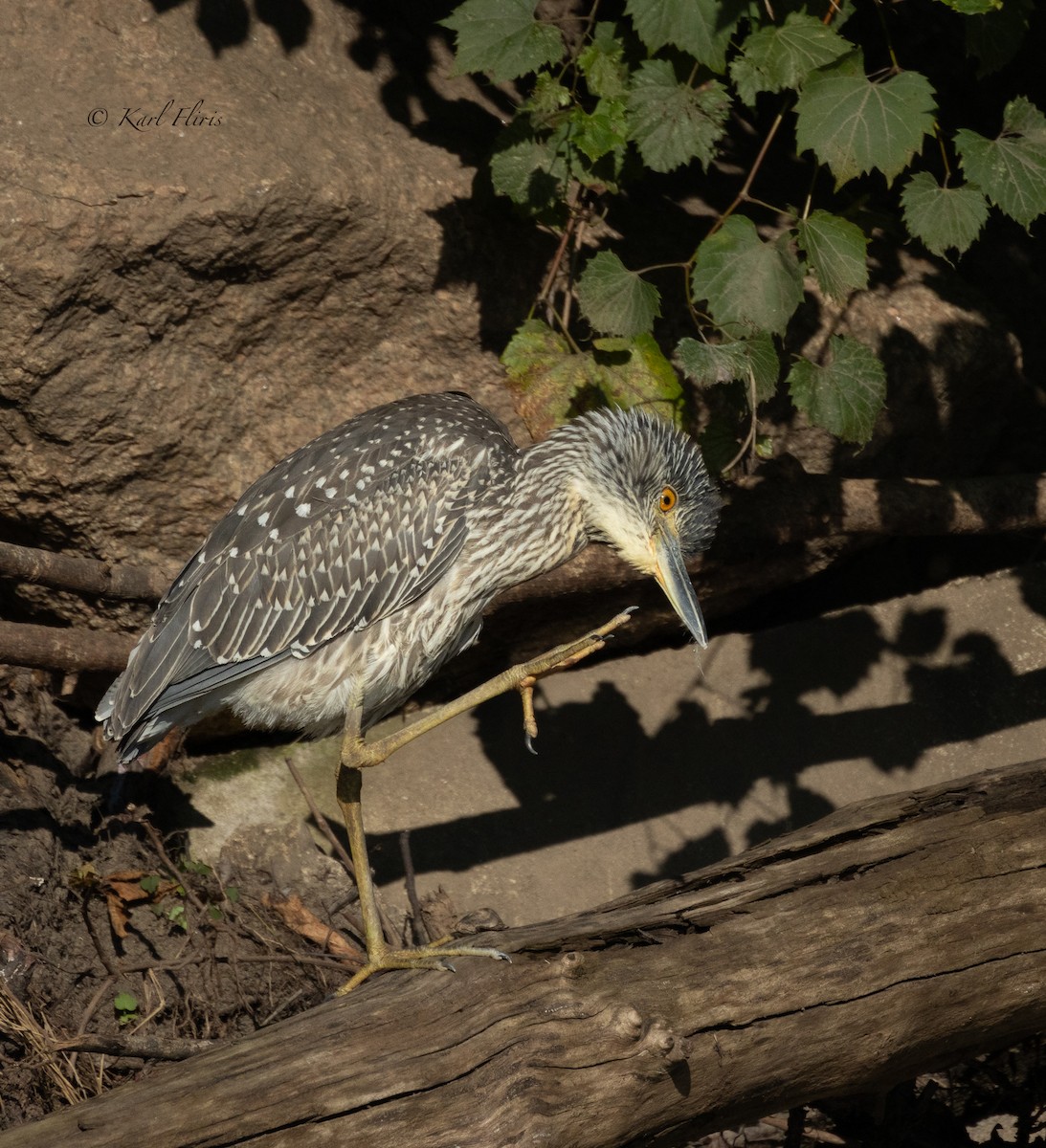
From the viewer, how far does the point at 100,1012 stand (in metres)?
4.64

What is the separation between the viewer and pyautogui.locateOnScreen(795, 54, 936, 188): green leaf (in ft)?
13.8

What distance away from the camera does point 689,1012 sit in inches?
130

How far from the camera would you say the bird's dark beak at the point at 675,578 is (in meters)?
4.33

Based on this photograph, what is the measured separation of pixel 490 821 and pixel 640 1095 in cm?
248

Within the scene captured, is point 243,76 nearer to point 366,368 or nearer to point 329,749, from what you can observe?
point 366,368

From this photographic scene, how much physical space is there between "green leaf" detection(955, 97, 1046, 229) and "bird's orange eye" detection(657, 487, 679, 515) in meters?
1.51

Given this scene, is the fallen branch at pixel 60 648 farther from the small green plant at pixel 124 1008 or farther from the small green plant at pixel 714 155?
the small green plant at pixel 714 155

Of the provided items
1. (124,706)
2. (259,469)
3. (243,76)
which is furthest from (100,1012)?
(243,76)

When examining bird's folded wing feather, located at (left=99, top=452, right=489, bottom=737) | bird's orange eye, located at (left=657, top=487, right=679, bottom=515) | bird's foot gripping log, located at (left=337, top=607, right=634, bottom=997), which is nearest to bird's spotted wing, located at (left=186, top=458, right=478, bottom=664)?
bird's folded wing feather, located at (left=99, top=452, right=489, bottom=737)

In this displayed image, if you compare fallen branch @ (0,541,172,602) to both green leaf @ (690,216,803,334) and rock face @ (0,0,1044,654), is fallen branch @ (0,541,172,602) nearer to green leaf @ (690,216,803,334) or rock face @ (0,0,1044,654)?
rock face @ (0,0,1044,654)

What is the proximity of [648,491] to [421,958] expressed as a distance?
179cm

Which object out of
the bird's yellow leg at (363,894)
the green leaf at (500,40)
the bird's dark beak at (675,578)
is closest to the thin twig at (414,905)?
the bird's yellow leg at (363,894)

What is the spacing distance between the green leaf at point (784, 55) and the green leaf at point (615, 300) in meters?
0.74

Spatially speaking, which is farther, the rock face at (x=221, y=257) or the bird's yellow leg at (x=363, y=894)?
the rock face at (x=221, y=257)
